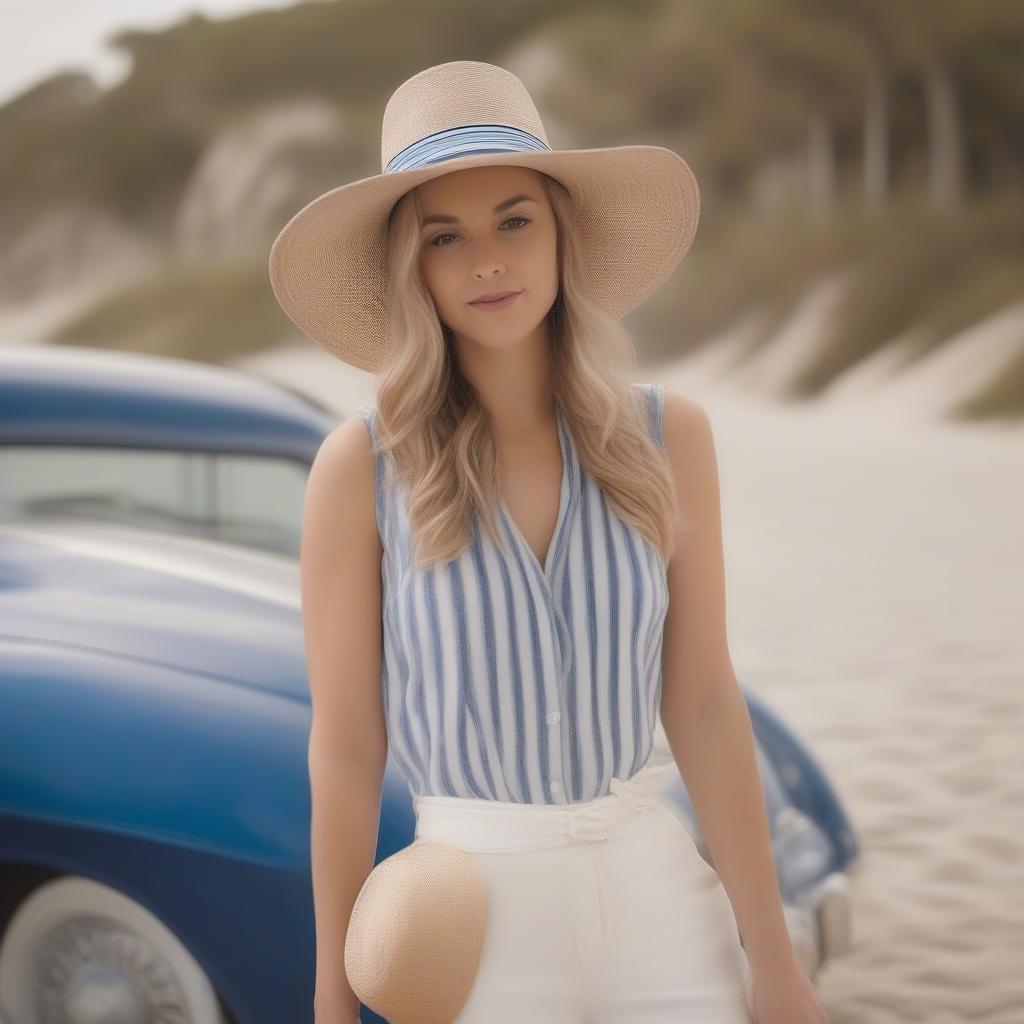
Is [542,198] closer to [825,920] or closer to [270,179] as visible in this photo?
[825,920]

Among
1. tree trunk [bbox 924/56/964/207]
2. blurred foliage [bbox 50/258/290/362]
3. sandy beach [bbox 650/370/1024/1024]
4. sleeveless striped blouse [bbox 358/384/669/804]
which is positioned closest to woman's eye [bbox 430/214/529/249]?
sleeveless striped blouse [bbox 358/384/669/804]

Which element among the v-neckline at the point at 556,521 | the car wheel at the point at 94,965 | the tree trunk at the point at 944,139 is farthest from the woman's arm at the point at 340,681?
the tree trunk at the point at 944,139

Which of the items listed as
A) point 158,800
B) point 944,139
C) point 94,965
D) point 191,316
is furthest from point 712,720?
point 191,316

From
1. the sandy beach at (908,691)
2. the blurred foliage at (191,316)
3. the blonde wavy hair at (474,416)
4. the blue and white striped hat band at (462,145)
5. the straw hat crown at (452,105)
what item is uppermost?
the blurred foliage at (191,316)

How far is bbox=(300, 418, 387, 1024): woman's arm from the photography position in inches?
57.6

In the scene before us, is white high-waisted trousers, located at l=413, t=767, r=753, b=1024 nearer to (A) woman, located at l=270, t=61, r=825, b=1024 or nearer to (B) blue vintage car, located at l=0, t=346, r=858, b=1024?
(A) woman, located at l=270, t=61, r=825, b=1024

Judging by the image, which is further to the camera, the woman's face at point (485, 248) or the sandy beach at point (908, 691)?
the sandy beach at point (908, 691)

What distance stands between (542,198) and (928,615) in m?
5.52

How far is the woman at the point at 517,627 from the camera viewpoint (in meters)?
1.39

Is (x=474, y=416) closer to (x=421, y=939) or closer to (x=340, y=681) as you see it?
(x=340, y=681)

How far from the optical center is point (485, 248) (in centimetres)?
152

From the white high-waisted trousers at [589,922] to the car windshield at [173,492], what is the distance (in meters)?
1.63

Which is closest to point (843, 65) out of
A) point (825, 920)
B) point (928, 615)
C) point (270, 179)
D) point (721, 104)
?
point (721, 104)

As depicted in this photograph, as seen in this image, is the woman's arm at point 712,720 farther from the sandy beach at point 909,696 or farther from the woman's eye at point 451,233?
the sandy beach at point 909,696
